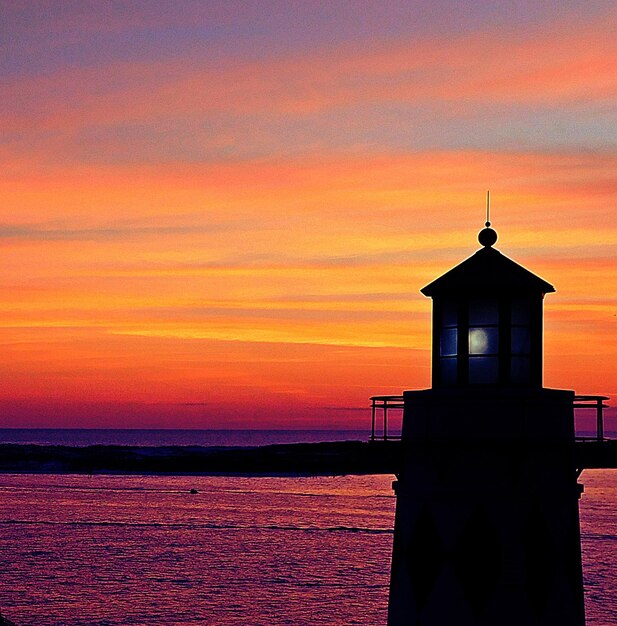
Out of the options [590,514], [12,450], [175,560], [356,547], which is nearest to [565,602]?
[175,560]

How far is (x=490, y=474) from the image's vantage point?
1322 cm

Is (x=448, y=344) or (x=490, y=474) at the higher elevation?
(x=448, y=344)

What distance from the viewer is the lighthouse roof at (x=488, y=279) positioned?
44.2 feet

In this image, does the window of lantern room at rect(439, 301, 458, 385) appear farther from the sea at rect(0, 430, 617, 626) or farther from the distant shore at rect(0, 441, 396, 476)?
the distant shore at rect(0, 441, 396, 476)

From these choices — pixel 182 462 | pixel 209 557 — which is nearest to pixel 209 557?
pixel 209 557

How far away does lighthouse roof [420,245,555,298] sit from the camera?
44.2 feet

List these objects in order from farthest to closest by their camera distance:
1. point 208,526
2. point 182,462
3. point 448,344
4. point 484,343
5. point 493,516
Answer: point 182,462, point 208,526, point 448,344, point 484,343, point 493,516

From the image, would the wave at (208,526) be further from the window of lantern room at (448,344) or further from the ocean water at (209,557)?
the window of lantern room at (448,344)

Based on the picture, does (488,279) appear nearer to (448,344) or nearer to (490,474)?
(448,344)

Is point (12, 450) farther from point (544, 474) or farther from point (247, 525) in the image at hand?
point (544, 474)

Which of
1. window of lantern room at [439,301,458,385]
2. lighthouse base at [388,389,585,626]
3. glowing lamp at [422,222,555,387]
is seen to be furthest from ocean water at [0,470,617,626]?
glowing lamp at [422,222,555,387]

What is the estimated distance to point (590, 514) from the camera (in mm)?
68562

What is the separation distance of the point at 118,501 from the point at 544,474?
220 feet

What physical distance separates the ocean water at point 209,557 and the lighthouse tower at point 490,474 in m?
21.4
